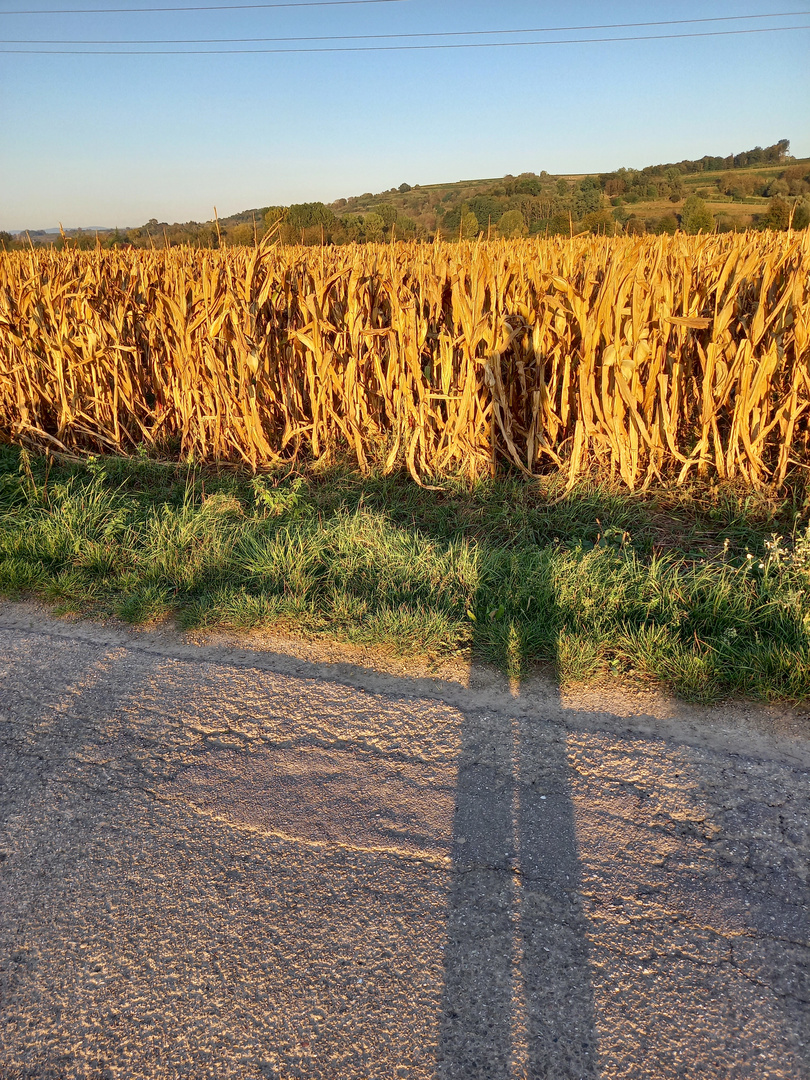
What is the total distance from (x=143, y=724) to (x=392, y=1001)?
1.50 m

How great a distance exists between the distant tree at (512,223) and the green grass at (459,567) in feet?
28.3

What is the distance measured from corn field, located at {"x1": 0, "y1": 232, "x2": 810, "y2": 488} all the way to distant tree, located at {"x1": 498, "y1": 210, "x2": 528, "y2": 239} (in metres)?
6.57

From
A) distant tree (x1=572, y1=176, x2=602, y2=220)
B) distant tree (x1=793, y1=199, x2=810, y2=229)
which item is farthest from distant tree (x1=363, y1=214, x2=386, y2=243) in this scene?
distant tree (x1=793, y1=199, x2=810, y2=229)

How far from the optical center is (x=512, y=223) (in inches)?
472

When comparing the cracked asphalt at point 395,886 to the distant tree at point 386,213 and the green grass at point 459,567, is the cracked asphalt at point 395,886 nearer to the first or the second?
the green grass at point 459,567

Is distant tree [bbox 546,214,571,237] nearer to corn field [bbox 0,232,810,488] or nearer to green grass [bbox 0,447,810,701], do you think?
corn field [bbox 0,232,810,488]

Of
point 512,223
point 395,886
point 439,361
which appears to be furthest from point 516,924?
point 512,223

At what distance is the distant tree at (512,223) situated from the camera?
11945 millimetres

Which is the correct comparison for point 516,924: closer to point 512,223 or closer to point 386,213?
point 512,223

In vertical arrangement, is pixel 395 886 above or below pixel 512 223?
below

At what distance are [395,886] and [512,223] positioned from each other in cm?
1196

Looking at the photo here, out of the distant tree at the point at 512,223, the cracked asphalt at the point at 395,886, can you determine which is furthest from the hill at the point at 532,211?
the cracked asphalt at the point at 395,886

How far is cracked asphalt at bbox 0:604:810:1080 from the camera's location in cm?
160

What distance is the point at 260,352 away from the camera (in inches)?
205
